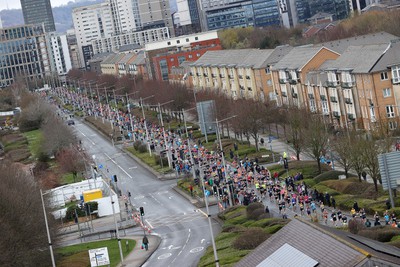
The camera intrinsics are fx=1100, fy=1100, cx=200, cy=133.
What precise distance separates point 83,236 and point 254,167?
1615cm

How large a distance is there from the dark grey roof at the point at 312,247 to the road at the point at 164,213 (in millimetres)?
17321

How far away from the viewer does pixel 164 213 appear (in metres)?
75.8

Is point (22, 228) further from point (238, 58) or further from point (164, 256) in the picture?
point (238, 58)

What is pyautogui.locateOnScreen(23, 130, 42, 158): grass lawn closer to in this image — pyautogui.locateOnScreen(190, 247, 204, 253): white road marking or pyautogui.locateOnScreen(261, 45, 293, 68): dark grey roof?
pyautogui.locateOnScreen(261, 45, 293, 68): dark grey roof

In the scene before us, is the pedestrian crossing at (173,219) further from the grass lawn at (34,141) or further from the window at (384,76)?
the grass lawn at (34,141)

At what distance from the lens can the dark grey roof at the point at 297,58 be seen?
4382 inches

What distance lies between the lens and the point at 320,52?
110 meters

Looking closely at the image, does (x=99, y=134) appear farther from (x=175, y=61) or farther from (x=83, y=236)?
(x=83, y=236)

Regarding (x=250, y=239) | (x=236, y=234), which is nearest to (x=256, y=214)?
(x=236, y=234)

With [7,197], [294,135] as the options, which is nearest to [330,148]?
[294,135]

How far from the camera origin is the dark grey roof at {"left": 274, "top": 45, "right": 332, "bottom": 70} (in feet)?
365

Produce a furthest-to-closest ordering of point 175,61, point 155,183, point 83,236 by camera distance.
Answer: point 175,61 < point 155,183 < point 83,236

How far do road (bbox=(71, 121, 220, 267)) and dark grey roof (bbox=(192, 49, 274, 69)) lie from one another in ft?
78.6

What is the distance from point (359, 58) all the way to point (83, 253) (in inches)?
1624
